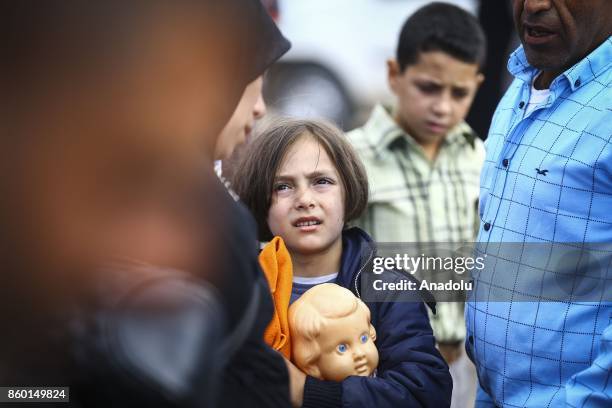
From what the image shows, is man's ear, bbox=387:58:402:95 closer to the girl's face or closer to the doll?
the girl's face

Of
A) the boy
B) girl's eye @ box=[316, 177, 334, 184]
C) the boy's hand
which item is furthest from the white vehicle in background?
the boy's hand

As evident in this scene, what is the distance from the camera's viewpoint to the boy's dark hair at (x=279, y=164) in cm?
233

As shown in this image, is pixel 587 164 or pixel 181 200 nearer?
pixel 181 200

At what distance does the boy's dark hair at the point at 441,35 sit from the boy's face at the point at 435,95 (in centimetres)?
4

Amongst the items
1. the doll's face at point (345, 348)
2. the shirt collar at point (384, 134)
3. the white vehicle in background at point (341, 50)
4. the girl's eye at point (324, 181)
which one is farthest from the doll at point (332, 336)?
the white vehicle in background at point (341, 50)

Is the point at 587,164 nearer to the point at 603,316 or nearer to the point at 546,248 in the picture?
the point at 546,248

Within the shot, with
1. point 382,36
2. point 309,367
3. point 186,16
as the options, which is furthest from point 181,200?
point 382,36

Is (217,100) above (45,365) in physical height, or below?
above

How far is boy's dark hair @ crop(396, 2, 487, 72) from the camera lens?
12.3 ft

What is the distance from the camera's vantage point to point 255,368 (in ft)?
5.06

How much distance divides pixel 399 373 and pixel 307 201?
530mm

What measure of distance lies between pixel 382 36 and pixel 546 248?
4.27 metres

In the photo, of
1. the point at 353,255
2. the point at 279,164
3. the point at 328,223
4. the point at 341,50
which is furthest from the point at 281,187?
the point at 341,50

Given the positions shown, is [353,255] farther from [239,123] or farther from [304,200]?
[239,123]
